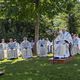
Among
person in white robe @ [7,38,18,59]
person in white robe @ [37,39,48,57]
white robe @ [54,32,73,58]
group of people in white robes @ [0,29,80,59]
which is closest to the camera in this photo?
white robe @ [54,32,73,58]

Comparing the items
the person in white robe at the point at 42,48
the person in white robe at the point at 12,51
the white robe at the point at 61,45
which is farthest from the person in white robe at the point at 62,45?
the person in white robe at the point at 42,48

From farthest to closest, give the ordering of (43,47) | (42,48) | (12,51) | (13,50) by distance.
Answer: (43,47) < (42,48) < (13,50) < (12,51)

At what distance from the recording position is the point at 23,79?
13.6m

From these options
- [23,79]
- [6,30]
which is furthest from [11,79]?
[6,30]

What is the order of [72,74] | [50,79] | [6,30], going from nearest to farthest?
[50,79] < [72,74] < [6,30]

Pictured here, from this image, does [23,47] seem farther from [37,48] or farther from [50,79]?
[50,79]

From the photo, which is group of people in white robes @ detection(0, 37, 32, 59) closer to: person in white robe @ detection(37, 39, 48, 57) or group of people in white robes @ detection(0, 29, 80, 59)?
group of people in white robes @ detection(0, 29, 80, 59)

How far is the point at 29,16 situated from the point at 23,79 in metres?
17.6

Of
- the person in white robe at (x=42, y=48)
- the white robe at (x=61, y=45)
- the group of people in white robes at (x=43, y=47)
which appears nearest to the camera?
the white robe at (x=61, y=45)

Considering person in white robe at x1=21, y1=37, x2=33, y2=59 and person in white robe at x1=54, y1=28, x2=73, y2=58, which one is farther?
person in white robe at x1=21, y1=37, x2=33, y2=59

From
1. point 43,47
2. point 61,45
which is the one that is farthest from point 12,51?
point 61,45

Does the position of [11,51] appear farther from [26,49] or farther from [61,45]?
[61,45]

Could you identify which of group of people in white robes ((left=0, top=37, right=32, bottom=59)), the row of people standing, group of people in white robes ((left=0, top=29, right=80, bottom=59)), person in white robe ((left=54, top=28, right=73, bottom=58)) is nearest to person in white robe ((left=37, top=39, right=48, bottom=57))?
group of people in white robes ((left=0, top=29, right=80, bottom=59))

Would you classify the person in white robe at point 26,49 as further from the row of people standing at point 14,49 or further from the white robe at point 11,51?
the white robe at point 11,51
